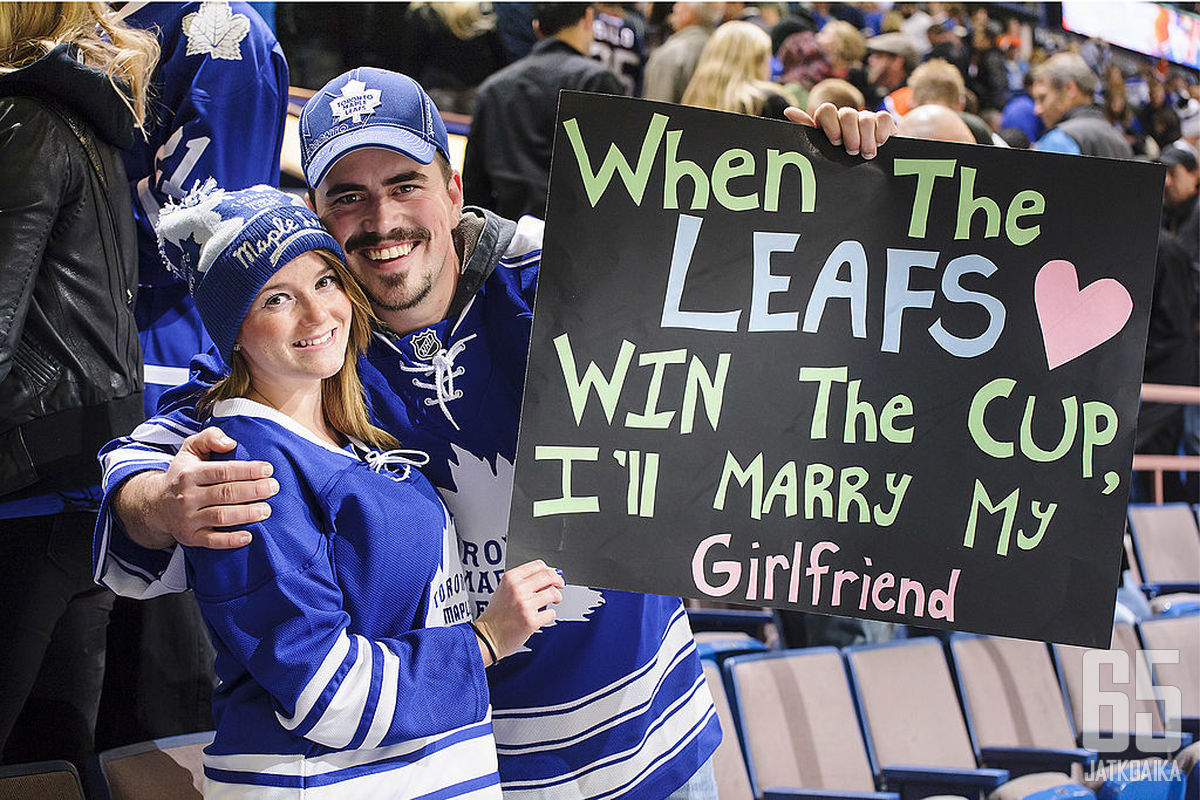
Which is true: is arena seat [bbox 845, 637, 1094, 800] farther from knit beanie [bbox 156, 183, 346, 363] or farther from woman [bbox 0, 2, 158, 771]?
knit beanie [bbox 156, 183, 346, 363]

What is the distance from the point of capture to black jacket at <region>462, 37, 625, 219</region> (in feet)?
12.1

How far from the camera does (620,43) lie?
5.11 meters

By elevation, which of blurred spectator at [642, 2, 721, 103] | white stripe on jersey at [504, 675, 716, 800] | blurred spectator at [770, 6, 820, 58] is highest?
blurred spectator at [770, 6, 820, 58]

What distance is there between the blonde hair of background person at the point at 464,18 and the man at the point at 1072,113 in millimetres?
2654

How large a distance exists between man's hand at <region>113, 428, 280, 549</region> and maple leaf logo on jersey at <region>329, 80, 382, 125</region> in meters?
0.49

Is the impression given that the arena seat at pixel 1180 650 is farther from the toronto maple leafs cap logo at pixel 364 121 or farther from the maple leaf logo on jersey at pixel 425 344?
the toronto maple leafs cap logo at pixel 364 121

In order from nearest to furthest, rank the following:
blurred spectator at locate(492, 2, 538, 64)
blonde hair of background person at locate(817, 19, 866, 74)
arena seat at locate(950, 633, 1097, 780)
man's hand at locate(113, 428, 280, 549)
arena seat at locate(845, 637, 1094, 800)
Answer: man's hand at locate(113, 428, 280, 549) < arena seat at locate(845, 637, 1094, 800) < arena seat at locate(950, 633, 1097, 780) < blurred spectator at locate(492, 2, 538, 64) < blonde hair of background person at locate(817, 19, 866, 74)

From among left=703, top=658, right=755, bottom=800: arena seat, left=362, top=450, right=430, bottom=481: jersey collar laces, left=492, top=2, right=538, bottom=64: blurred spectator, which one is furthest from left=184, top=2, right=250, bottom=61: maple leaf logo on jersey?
left=492, top=2, right=538, bottom=64: blurred spectator

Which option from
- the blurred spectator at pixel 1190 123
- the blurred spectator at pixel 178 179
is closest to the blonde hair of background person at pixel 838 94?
the blurred spectator at pixel 178 179

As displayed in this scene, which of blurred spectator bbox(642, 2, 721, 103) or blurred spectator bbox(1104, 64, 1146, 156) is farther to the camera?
blurred spectator bbox(1104, 64, 1146, 156)

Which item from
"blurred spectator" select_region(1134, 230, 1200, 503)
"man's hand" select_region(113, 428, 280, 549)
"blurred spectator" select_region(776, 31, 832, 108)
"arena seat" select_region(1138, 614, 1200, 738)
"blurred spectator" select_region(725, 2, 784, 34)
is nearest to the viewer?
"man's hand" select_region(113, 428, 280, 549)

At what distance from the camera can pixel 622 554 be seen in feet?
5.23

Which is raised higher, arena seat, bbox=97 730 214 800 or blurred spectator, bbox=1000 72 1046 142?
blurred spectator, bbox=1000 72 1046 142

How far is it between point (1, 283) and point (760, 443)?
1.20 meters
